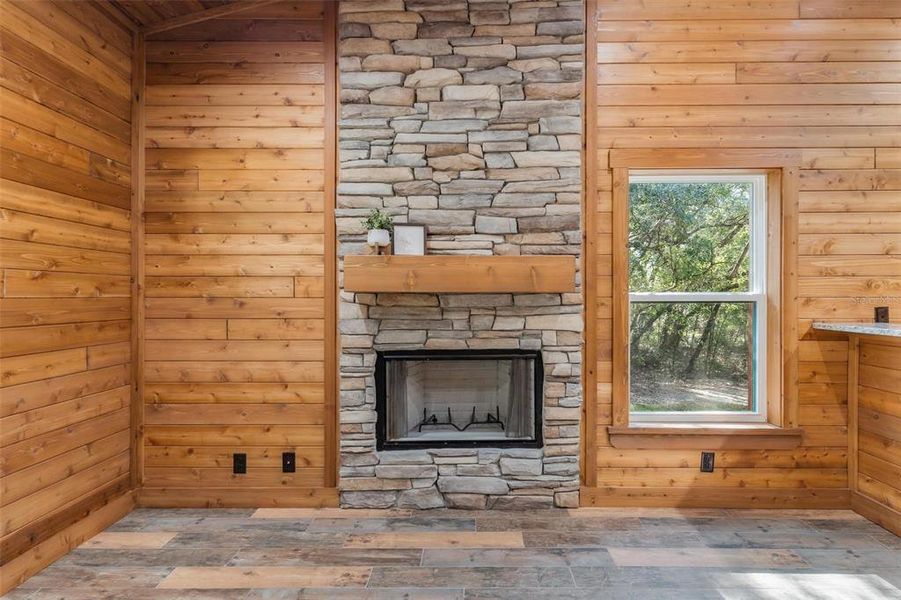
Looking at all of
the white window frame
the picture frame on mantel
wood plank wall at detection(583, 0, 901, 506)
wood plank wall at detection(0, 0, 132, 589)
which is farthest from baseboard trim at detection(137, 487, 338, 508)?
the white window frame

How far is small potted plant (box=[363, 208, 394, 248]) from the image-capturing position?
110 inches

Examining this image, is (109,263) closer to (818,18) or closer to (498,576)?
(498,576)

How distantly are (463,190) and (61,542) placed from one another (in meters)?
2.61

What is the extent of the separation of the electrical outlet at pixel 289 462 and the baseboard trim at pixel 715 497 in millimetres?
1641

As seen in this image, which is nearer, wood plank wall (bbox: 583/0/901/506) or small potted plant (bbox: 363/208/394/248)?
small potted plant (bbox: 363/208/394/248)

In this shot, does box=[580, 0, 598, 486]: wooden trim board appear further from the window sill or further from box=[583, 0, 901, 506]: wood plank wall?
the window sill

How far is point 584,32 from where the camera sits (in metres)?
2.98

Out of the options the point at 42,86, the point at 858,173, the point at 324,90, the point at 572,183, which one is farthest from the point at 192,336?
the point at 858,173

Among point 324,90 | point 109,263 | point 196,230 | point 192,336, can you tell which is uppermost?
point 324,90

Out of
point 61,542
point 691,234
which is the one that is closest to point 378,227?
point 691,234

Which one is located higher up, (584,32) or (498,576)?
(584,32)

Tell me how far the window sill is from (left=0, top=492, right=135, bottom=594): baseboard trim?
2.72 metres

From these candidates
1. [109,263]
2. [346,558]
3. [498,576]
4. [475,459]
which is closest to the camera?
[498,576]

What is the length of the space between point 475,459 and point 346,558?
0.88 m
